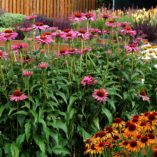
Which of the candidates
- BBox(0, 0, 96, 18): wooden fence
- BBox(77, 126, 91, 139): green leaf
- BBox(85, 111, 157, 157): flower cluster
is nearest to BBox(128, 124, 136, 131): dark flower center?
BBox(85, 111, 157, 157): flower cluster

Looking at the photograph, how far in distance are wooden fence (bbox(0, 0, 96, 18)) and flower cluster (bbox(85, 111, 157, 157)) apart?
1501 cm

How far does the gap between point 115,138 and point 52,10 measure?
54.2 ft

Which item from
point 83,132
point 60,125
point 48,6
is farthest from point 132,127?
point 48,6

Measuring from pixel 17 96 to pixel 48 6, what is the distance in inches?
628

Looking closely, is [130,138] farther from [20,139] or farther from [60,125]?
[20,139]

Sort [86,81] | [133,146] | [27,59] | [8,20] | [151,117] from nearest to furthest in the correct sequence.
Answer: [133,146], [151,117], [86,81], [27,59], [8,20]

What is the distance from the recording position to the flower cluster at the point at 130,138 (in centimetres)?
373

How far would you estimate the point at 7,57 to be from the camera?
16.3 ft

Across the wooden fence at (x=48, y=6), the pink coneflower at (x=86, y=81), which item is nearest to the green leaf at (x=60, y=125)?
the pink coneflower at (x=86, y=81)

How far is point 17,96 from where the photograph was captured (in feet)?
14.1

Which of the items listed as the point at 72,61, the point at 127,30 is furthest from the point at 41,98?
the point at 127,30

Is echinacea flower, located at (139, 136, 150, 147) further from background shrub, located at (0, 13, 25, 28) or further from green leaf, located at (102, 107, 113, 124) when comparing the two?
background shrub, located at (0, 13, 25, 28)

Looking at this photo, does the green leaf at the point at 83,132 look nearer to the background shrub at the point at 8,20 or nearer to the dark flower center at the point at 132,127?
the dark flower center at the point at 132,127

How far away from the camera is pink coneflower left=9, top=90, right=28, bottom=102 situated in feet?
14.0
